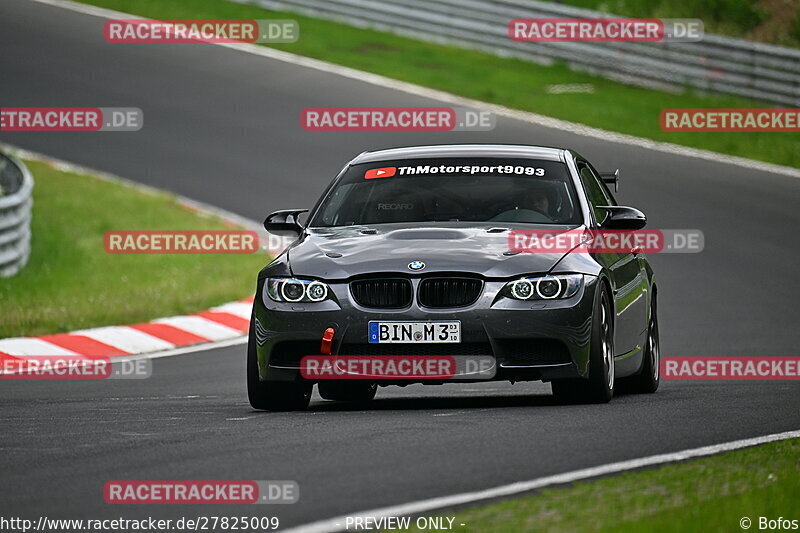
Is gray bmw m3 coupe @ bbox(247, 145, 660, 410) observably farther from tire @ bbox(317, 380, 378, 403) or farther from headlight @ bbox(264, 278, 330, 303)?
tire @ bbox(317, 380, 378, 403)

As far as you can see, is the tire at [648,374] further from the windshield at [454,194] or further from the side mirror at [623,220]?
the windshield at [454,194]

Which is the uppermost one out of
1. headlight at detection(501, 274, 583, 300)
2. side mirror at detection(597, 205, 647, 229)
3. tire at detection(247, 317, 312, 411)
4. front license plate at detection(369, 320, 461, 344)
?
side mirror at detection(597, 205, 647, 229)

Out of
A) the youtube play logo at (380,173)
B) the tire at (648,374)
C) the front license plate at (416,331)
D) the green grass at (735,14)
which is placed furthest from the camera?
the green grass at (735,14)

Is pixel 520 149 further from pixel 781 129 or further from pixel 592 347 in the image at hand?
pixel 781 129

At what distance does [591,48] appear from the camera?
29.9 meters

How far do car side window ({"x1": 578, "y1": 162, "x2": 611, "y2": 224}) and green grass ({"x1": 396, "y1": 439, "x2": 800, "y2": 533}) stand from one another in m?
3.83

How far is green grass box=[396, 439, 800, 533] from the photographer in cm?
576

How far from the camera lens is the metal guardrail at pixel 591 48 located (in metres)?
27.8

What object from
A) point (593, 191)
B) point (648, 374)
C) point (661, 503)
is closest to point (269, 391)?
point (593, 191)

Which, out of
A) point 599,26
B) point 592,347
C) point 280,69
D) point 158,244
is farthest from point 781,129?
point 592,347

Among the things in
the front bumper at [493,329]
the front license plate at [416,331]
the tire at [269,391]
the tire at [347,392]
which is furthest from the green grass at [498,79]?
the front license plate at [416,331]

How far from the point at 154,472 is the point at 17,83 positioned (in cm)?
2218

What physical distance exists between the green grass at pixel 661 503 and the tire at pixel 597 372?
228cm

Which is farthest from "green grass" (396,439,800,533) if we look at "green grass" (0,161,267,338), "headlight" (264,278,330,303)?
"green grass" (0,161,267,338)
